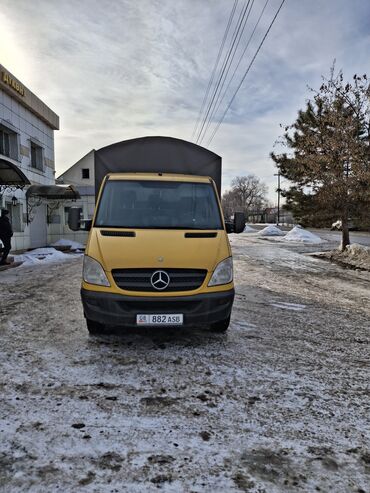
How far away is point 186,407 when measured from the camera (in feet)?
10.1

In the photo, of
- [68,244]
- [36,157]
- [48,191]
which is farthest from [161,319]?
[68,244]

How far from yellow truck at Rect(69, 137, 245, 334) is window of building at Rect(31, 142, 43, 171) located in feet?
48.9

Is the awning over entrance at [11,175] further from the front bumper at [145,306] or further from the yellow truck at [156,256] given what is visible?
the front bumper at [145,306]

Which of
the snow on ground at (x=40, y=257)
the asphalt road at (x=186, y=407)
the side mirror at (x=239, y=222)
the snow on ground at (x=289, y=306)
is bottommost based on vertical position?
the asphalt road at (x=186, y=407)

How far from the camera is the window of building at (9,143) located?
15.1 m

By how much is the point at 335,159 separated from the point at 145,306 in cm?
1320

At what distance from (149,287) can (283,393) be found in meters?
1.83

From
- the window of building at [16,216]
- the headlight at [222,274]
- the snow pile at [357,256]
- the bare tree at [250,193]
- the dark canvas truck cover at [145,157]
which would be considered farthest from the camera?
the bare tree at [250,193]

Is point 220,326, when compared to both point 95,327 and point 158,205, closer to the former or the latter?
point 95,327

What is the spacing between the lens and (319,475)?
2289 millimetres

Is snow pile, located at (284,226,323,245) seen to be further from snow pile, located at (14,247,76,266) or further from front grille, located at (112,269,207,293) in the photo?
front grille, located at (112,269,207,293)

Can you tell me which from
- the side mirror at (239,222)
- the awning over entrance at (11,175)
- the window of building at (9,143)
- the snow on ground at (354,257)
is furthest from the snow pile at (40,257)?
the snow on ground at (354,257)

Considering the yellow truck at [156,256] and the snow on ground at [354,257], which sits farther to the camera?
the snow on ground at [354,257]

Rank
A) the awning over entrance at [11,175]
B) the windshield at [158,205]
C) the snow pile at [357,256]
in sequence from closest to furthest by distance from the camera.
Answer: the windshield at [158,205], the awning over entrance at [11,175], the snow pile at [357,256]
